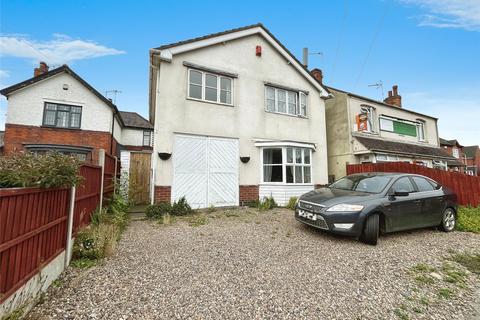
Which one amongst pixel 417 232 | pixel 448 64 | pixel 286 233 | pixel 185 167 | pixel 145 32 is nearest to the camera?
pixel 286 233

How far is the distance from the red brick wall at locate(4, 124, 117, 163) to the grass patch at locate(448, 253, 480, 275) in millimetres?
17443

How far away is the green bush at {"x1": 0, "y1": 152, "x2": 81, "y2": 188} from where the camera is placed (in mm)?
2633

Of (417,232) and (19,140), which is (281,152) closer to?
(417,232)

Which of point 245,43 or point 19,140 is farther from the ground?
point 245,43

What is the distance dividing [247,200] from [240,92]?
5186mm

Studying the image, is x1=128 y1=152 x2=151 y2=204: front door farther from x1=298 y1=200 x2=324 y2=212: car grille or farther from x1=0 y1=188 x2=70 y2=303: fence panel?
x1=298 y1=200 x2=324 y2=212: car grille

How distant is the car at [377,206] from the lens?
17.2 feet

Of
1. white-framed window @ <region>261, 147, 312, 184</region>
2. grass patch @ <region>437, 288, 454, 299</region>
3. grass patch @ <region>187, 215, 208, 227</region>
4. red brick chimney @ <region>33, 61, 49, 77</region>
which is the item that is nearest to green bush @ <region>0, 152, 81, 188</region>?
grass patch @ <region>187, 215, 208, 227</region>

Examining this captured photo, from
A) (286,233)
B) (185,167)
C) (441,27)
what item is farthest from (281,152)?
(441,27)

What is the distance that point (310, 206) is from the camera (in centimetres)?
579

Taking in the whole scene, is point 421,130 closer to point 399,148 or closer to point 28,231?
point 399,148

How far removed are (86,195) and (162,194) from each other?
354cm

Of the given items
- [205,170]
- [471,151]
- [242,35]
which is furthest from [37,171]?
[471,151]

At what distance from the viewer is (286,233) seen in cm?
608
